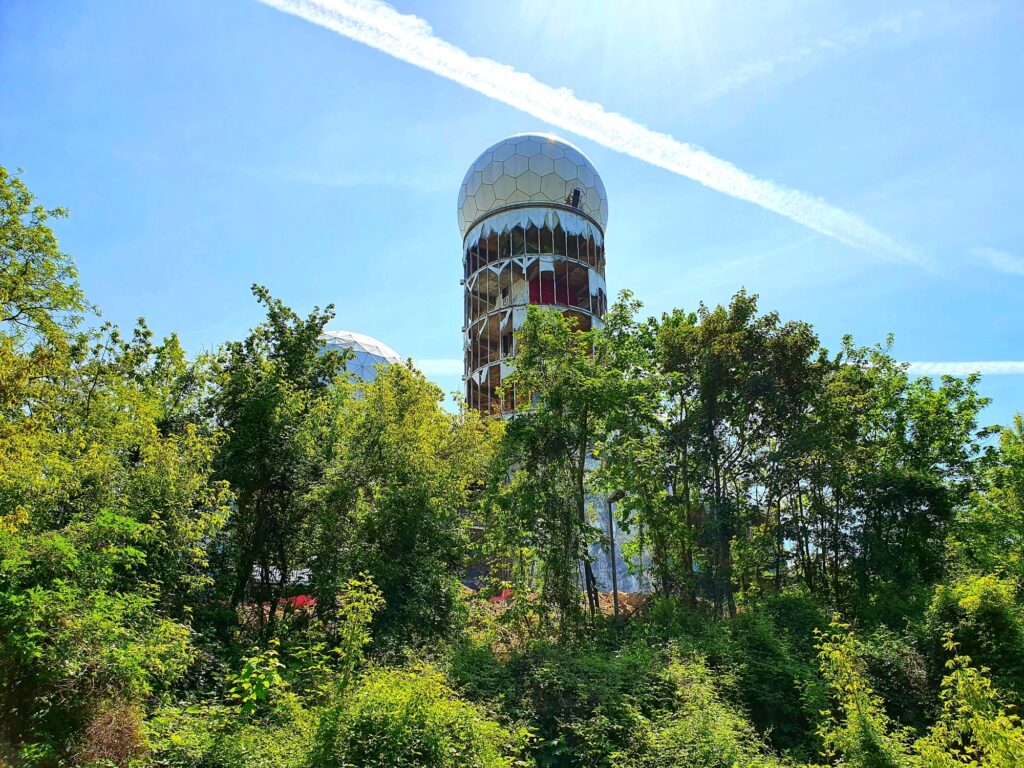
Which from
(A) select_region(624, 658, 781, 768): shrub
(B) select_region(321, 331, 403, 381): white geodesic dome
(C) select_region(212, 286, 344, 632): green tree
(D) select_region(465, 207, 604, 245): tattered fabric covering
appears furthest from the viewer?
(B) select_region(321, 331, 403, 381): white geodesic dome

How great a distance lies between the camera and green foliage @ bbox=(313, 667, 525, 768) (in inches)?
307

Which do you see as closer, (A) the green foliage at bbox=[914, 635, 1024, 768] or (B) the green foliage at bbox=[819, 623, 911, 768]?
(A) the green foliage at bbox=[914, 635, 1024, 768]

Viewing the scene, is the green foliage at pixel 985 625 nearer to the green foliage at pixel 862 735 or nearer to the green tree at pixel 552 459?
the green foliage at pixel 862 735

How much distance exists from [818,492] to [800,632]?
4.47 m

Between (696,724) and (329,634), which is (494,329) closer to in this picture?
(329,634)

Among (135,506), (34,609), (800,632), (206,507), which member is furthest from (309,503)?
(800,632)

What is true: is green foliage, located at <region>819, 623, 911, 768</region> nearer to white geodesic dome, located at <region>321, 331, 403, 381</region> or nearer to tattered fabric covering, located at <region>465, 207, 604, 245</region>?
tattered fabric covering, located at <region>465, 207, 604, 245</region>

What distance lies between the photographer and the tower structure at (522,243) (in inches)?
1283

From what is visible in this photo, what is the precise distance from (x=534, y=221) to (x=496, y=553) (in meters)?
19.3

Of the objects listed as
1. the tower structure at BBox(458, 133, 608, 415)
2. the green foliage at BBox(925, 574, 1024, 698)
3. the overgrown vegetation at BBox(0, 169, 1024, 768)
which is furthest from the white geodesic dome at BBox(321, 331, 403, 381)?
the green foliage at BBox(925, 574, 1024, 698)

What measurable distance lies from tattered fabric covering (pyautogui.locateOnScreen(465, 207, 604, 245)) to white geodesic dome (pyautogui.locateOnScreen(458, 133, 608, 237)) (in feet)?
1.46

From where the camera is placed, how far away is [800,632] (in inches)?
555

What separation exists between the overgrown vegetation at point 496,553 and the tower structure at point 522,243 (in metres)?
14.3

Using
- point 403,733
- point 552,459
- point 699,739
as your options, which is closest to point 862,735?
point 699,739
